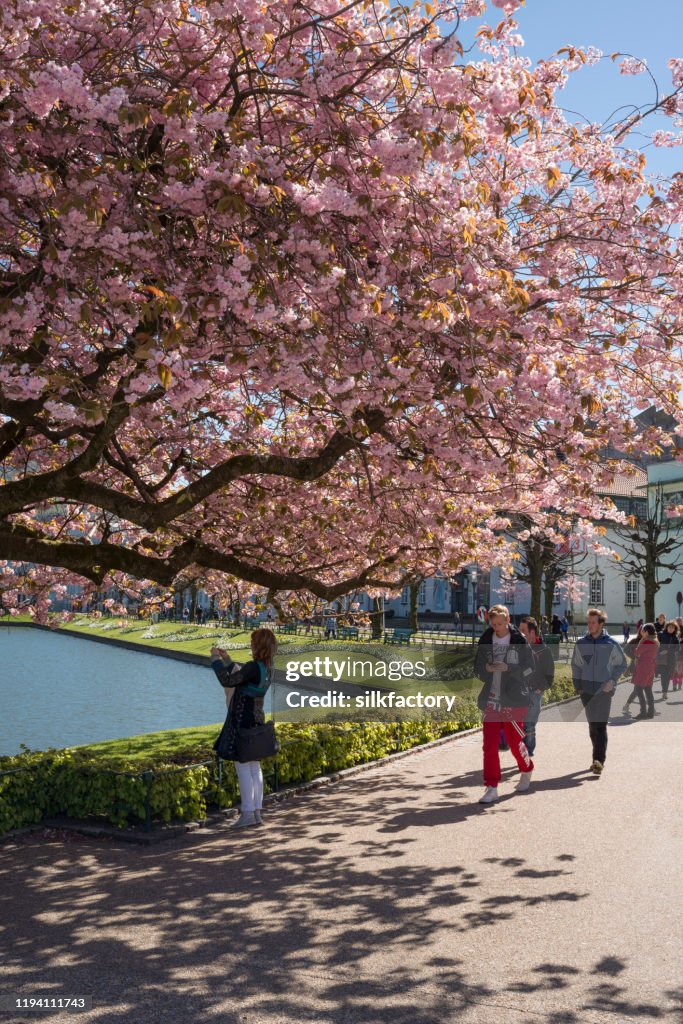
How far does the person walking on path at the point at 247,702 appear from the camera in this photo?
9.32 meters

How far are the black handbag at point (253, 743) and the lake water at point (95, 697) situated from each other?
10.6 meters

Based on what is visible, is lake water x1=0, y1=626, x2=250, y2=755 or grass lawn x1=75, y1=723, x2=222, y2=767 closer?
grass lawn x1=75, y1=723, x2=222, y2=767

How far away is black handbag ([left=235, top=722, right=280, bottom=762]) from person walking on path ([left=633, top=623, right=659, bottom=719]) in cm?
1070

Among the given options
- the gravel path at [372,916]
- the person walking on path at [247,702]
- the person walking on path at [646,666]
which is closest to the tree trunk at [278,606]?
the gravel path at [372,916]

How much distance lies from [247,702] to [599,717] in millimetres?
4835

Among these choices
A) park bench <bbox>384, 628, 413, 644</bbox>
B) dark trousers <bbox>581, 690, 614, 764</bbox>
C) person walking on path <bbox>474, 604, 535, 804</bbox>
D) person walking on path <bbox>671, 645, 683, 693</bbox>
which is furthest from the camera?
park bench <bbox>384, 628, 413, 644</bbox>

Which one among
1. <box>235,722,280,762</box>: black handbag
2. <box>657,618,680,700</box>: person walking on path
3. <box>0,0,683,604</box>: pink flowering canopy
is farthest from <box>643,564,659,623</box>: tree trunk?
<box>235,722,280,762</box>: black handbag

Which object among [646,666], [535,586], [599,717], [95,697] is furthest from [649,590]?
[599,717]

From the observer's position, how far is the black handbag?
9.29 metres

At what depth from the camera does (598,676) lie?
1206cm

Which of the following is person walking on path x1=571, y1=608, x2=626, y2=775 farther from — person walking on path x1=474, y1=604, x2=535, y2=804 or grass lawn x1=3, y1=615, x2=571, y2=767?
grass lawn x1=3, y1=615, x2=571, y2=767

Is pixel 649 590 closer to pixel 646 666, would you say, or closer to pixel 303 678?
pixel 303 678

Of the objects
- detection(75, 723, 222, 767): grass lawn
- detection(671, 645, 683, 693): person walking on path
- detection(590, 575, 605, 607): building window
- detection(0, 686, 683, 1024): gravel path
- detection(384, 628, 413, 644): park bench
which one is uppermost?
detection(590, 575, 605, 607): building window

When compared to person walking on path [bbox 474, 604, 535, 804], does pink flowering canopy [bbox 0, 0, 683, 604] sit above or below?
above
